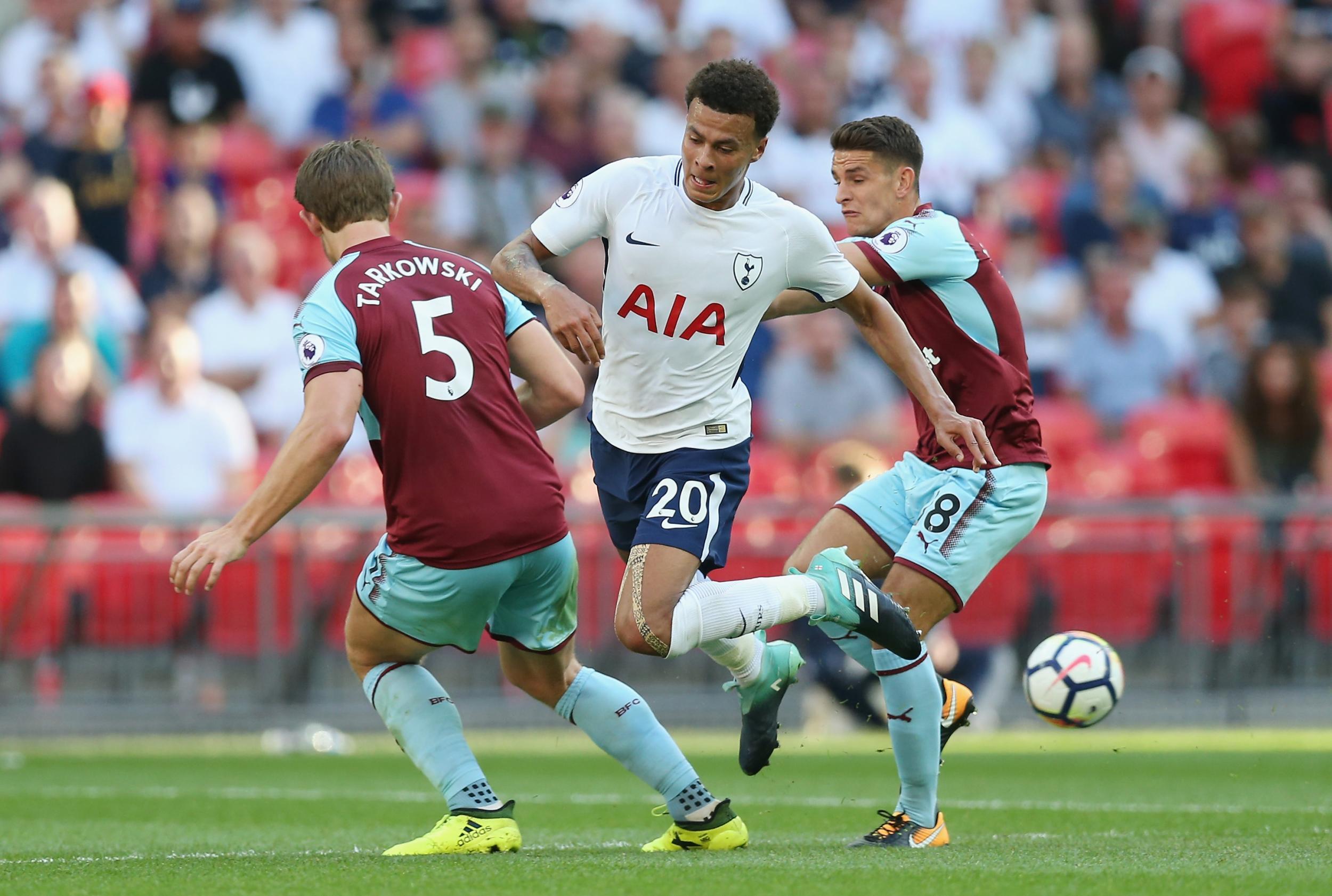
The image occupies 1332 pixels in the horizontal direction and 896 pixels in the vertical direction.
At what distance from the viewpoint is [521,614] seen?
656cm

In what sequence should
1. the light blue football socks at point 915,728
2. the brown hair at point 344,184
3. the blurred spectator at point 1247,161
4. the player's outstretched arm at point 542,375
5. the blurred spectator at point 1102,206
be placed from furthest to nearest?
the blurred spectator at point 1247,161, the blurred spectator at point 1102,206, the light blue football socks at point 915,728, the player's outstretched arm at point 542,375, the brown hair at point 344,184

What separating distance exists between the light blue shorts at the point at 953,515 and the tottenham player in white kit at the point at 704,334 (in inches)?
15.6

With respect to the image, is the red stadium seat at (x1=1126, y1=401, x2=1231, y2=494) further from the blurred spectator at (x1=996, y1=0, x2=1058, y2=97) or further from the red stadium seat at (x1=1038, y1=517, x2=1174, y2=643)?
the blurred spectator at (x1=996, y1=0, x2=1058, y2=97)

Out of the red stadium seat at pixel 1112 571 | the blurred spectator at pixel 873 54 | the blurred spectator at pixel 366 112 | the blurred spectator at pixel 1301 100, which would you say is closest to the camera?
the red stadium seat at pixel 1112 571

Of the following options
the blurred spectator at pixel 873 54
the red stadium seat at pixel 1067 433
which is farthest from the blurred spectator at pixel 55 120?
the red stadium seat at pixel 1067 433

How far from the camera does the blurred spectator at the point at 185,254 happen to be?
48.9 ft

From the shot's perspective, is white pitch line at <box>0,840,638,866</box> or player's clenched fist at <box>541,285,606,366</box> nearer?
player's clenched fist at <box>541,285,606,366</box>

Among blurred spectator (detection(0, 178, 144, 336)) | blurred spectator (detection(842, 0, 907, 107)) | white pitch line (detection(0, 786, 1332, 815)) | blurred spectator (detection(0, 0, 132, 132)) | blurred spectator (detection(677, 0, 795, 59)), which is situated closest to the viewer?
white pitch line (detection(0, 786, 1332, 815))

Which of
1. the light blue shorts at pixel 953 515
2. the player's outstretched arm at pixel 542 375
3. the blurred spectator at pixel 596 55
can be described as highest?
the blurred spectator at pixel 596 55

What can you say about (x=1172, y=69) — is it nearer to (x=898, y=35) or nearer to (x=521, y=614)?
(x=898, y=35)

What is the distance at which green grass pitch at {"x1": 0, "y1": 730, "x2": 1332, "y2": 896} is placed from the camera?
220 inches

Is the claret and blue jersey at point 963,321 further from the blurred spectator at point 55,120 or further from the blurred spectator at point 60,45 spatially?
the blurred spectator at point 60,45

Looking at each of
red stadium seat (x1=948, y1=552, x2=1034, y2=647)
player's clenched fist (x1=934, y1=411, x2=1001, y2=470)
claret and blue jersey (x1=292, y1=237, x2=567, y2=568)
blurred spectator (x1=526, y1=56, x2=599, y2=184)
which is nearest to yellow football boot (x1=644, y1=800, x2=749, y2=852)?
claret and blue jersey (x1=292, y1=237, x2=567, y2=568)

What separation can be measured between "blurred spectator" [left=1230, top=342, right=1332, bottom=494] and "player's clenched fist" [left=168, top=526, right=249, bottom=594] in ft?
32.6
